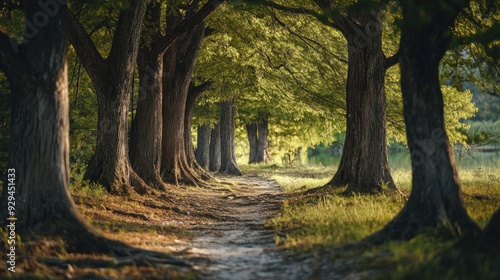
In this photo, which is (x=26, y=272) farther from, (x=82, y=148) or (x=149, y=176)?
(x=82, y=148)

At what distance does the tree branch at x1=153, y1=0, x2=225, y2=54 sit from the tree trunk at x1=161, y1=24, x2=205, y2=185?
10.8ft

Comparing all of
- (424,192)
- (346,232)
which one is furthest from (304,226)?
(424,192)

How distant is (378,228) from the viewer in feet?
31.5

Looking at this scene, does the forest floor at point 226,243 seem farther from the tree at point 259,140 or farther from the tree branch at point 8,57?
the tree at point 259,140

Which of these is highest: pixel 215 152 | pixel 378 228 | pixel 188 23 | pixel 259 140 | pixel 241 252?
pixel 188 23

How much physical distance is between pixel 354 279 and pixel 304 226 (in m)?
4.58

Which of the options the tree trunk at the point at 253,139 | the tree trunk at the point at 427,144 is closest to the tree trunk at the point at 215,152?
the tree trunk at the point at 253,139

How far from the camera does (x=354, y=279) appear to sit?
6543 mm

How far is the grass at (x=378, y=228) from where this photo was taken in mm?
6234

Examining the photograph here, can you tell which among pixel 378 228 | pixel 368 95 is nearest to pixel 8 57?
pixel 378 228

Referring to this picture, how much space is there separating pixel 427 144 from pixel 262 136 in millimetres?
39434

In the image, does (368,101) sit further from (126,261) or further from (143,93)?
(126,261)

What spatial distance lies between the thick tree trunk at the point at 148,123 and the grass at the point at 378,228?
4972 millimetres

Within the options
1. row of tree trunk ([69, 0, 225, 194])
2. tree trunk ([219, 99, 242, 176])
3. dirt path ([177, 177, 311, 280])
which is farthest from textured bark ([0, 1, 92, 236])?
tree trunk ([219, 99, 242, 176])
